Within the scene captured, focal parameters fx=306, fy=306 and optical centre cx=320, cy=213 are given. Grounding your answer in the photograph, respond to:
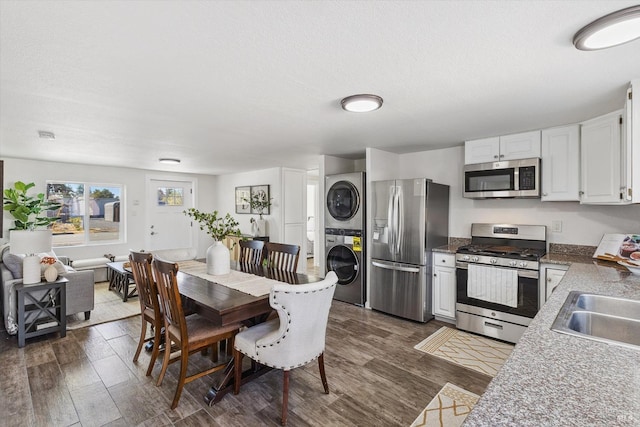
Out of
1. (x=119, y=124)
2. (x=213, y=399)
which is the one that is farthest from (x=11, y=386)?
(x=119, y=124)

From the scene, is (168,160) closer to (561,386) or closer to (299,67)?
(299,67)

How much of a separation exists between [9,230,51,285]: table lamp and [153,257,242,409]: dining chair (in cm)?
165

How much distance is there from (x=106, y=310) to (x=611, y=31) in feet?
17.4

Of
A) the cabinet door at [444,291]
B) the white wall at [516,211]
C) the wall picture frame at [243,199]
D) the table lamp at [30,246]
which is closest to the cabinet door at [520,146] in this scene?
the white wall at [516,211]

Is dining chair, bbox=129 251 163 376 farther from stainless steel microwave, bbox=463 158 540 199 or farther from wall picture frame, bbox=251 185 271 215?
wall picture frame, bbox=251 185 271 215

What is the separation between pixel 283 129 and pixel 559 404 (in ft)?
9.52

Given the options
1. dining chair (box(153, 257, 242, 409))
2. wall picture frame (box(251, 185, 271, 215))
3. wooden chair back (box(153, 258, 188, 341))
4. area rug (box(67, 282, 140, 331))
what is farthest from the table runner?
wall picture frame (box(251, 185, 271, 215))

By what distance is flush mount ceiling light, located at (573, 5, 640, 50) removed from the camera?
4.11 ft

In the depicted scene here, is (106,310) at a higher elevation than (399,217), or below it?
below

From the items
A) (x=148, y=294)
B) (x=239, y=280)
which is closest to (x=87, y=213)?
(x=148, y=294)

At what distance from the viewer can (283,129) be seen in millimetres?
3143

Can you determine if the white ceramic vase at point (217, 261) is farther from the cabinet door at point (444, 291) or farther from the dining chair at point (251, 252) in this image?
the cabinet door at point (444, 291)

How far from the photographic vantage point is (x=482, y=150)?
3.46 metres

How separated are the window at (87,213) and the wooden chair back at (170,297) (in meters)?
4.65
